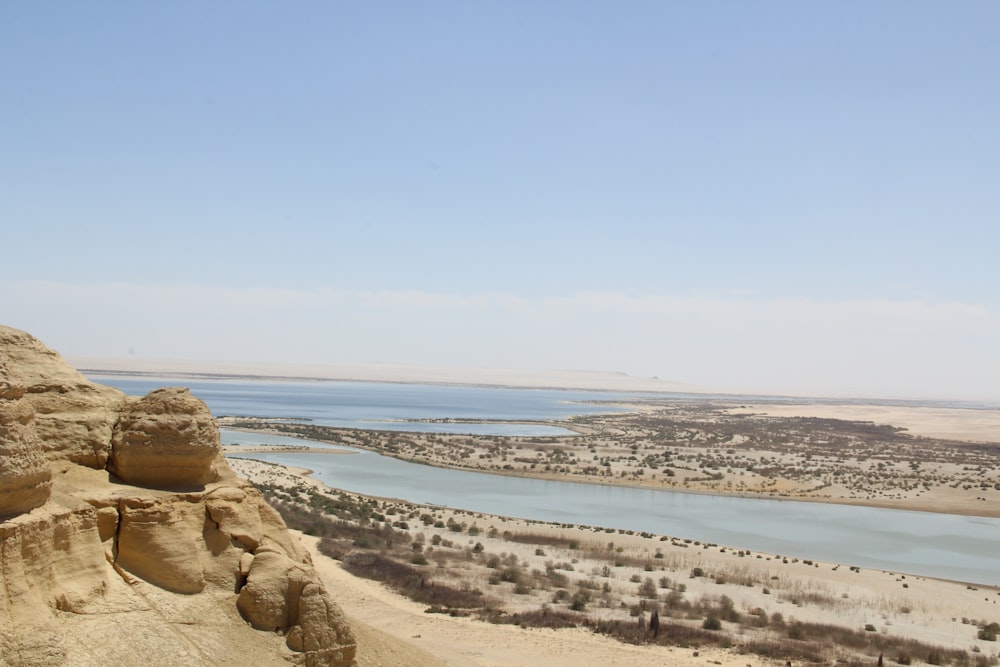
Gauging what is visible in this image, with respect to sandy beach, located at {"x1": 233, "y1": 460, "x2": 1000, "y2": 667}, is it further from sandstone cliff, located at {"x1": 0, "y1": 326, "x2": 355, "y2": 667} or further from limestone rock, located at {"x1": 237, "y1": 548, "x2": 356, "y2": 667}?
sandstone cliff, located at {"x1": 0, "y1": 326, "x2": 355, "y2": 667}

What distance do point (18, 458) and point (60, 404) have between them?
2603mm

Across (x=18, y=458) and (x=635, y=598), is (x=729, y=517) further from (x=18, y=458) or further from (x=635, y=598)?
(x=18, y=458)

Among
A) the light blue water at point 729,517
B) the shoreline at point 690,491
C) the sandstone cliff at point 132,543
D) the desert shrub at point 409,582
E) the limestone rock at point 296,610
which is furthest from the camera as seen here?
the shoreline at point 690,491

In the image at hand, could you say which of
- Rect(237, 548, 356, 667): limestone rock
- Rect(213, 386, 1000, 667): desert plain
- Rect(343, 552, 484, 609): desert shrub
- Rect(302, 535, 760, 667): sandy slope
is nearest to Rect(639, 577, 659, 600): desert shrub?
Rect(213, 386, 1000, 667): desert plain

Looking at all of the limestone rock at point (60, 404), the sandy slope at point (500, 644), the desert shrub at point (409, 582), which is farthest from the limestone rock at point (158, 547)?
the desert shrub at point (409, 582)

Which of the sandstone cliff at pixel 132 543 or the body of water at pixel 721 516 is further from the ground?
the sandstone cliff at pixel 132 543

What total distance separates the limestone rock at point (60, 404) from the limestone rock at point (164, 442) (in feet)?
0.70

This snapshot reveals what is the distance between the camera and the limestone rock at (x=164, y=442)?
937cm

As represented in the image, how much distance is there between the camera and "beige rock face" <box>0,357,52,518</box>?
6.93 metres

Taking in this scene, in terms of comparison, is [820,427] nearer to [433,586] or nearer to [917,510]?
[917,510]

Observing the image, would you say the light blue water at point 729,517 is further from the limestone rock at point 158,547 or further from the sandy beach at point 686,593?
the limestone rock at point 158,547

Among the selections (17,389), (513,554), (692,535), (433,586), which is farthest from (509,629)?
(692,535)

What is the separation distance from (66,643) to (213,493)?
2753 mm

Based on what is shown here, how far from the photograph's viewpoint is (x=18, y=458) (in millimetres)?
7004
